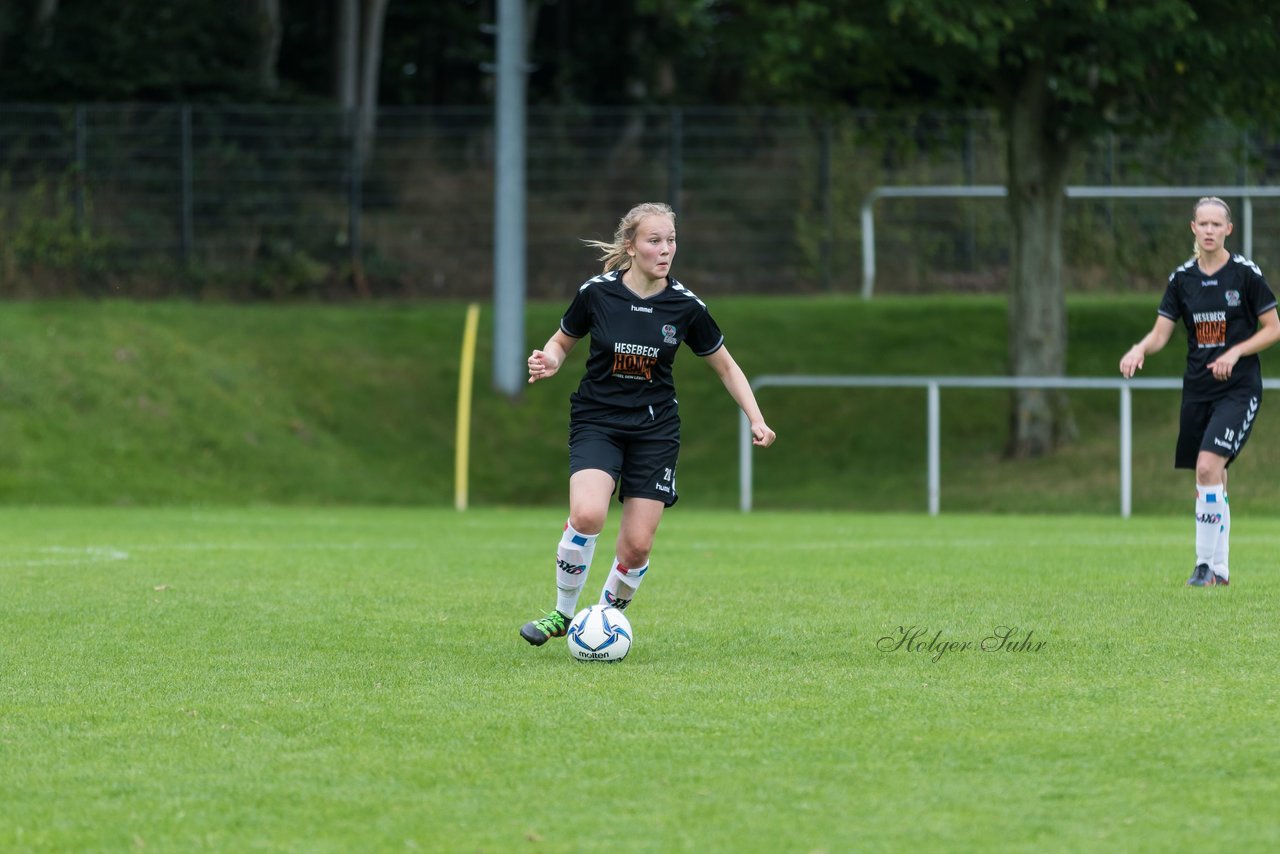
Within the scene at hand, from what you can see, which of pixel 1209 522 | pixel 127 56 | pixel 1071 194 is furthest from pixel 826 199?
pixel 1209 522

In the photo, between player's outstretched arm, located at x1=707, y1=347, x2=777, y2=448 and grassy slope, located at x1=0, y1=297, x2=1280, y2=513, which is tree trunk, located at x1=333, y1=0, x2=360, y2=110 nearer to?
grassy slope, located at x1=0, y1=297, x2=1280, y2=513

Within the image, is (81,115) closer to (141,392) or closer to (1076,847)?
(141,392)

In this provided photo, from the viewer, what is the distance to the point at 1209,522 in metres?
10.5

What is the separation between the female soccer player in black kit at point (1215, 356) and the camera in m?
10.5

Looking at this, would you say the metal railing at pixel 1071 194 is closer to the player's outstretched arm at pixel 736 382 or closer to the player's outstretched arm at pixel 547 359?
the player's outstretched arm at pixel 736 382

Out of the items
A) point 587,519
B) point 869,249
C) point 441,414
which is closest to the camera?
point 587,519

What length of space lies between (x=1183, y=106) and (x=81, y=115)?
16109 millimetres

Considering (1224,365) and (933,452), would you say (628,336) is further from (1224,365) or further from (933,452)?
(933,452)

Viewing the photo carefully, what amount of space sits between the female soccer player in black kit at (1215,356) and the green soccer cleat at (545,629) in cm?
399

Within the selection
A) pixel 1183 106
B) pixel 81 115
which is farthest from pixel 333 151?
pixel 1183 106

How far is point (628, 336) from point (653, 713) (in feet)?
6.86

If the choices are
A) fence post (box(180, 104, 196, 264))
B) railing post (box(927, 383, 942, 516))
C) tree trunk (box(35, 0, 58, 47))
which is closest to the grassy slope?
railing post (box(927, 383, 942, 516))

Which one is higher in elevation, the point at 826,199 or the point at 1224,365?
the point at 826,199

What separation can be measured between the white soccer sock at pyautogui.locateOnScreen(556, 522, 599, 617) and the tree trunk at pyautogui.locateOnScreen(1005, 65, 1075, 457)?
47.4 ft
